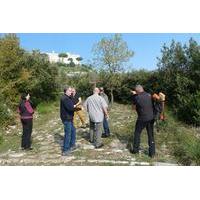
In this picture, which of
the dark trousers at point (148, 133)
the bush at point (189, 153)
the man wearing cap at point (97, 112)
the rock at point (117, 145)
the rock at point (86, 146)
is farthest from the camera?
the rock at point (117, 145)

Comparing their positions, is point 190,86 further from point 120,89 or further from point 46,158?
point 46,158

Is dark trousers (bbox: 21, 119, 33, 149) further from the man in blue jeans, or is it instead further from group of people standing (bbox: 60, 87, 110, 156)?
the man in blue jeans

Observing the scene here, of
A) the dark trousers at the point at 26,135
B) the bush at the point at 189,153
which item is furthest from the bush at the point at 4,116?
the bush at the point at 189,153

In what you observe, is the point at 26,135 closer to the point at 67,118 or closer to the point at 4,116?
the point at 67,118

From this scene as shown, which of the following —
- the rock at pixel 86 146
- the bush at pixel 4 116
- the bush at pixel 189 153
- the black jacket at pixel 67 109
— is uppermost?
the black jacket at pixel 67 109

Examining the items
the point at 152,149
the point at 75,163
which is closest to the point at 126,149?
the point at 152,149

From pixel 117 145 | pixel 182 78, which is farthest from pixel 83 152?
pixel 182 78

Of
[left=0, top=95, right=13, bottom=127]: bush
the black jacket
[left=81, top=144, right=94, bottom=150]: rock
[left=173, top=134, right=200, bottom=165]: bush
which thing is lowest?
[left=0, top=95, right=13, bottom=127]: bush

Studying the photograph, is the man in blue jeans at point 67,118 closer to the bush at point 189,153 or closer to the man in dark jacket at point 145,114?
the man in dark jacket at point 145,114

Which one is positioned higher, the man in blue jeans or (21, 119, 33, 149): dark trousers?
the man in blue jeans

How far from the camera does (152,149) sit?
1212 cm

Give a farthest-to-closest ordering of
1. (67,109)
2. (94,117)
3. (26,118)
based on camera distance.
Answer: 1. (26,118)
2. (94,117)
3. (67,109)

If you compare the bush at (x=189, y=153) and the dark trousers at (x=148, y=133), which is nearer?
the bush at (x=189, y=153)

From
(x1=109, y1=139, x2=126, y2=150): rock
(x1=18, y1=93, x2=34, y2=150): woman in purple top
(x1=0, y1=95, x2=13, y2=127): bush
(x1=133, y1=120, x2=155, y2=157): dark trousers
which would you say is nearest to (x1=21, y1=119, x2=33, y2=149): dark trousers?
(x1=18, y1=93, x2=34, y2=150): woman in purple top
